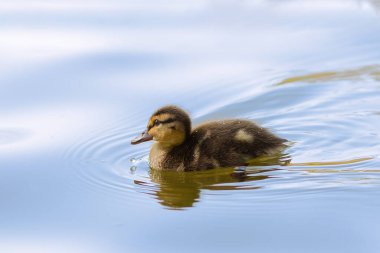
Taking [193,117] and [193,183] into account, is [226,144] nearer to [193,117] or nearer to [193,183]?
[193,183]

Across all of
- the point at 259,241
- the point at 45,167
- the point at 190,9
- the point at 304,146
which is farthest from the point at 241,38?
the point at 259,241

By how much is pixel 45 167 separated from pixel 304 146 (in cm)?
159

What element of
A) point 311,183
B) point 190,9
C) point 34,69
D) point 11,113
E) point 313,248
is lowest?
point 313,248

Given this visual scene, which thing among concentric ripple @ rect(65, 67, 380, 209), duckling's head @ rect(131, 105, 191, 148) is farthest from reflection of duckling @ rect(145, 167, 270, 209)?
duckling's head @ rect(131, 105, 191, 148)

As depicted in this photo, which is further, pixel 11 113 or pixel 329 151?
pixel 11 113

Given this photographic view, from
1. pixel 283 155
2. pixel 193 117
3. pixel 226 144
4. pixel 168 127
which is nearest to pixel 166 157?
pixel 168 127

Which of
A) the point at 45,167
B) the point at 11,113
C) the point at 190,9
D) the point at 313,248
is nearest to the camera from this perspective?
the point at 313,248

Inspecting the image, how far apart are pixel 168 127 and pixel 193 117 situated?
90cm

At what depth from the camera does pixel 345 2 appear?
8.57 metres

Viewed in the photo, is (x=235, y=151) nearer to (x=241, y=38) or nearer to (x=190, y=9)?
(x=241, y=38)

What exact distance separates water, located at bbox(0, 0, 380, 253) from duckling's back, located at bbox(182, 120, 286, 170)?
10cm

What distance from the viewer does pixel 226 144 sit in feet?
18.7

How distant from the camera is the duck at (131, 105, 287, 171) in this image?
566cm

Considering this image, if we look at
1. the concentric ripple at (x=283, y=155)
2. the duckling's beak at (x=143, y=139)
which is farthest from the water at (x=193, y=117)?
the duckling's beak at (x=143, y=139)
